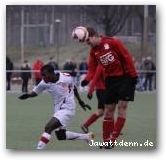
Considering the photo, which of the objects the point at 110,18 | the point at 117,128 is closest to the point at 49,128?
Answer: the point at 117,128

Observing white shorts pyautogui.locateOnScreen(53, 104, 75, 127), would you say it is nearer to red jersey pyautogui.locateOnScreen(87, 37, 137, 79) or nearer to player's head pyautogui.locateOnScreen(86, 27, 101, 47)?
red jersey pyautogui.locateOnScreen(87, 37, 137, 79)

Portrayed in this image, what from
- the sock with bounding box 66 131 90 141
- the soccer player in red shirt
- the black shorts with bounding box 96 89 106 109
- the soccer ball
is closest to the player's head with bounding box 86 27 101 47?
the soccer player in red shirt

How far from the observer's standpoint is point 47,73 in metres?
12.7

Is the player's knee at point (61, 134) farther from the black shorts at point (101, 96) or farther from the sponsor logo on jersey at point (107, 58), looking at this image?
the black shorts at point (101, 96)

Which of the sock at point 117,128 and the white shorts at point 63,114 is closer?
the white shorts at point 63,114

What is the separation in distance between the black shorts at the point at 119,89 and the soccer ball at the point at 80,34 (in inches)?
41.0

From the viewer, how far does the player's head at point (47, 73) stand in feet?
41.6

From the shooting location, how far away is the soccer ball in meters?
12.2

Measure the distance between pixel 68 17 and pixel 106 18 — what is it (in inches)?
104

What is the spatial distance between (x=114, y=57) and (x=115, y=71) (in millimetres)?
272

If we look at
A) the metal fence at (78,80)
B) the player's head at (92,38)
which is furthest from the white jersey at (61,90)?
the metal fence at (78,80)

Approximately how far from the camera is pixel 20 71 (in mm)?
34562
